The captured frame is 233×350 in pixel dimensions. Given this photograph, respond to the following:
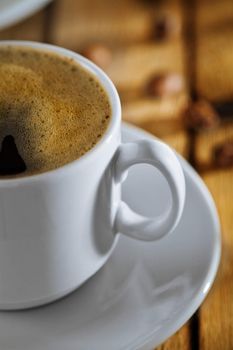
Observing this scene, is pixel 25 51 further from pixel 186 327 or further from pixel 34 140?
pixel 186 327

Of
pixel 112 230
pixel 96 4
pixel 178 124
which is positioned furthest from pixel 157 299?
pixel 96 4

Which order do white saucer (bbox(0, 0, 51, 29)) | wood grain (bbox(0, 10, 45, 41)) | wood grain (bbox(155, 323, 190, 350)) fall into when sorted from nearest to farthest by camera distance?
wood grain (bbox(155, 323, 190, 350)) → white saucer (bbox(0, 0, 51, 29)) → wood grain (bbox(0, 10, 45, 41))

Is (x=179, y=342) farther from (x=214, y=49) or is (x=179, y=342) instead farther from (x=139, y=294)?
(x=214, y=49)

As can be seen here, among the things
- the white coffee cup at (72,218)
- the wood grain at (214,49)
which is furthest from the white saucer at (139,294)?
the wood grain at (214,49)

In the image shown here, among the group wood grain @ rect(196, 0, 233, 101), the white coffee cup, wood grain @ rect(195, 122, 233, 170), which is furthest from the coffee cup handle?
wood grain @ rect(196, 0, 233, 101)

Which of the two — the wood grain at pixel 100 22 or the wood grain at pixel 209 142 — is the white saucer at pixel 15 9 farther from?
the wood grain at pixel 209 142

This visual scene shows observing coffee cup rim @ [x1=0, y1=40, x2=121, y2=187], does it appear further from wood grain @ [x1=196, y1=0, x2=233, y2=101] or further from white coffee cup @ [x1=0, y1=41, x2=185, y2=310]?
wood grain @ [x1=196, y1=0, x2=233, y2=101]

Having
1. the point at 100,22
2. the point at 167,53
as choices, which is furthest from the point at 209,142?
the point at 100,22
